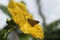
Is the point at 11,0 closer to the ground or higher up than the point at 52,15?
higher up

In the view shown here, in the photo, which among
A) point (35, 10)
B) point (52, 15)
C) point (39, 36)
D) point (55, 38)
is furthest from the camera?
point (52, 15)

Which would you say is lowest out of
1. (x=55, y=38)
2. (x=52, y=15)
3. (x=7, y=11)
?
(x=55, y=38)

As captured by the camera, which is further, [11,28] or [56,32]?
[56,32]

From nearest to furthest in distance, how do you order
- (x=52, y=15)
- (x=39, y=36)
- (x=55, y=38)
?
1. (x=39, y=36)
2. (x=55, y=38)
3. (x=52, y=15)

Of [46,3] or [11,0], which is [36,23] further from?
[46,3]

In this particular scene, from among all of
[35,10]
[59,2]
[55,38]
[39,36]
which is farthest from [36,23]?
[59,2]

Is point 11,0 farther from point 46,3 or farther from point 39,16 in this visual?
point 46,3
